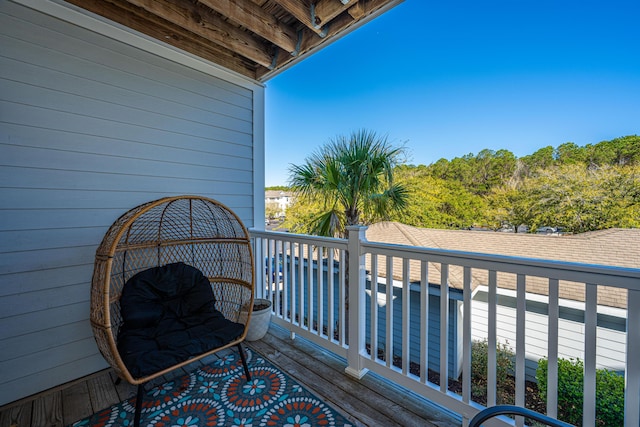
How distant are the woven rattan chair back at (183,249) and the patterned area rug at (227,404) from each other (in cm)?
34

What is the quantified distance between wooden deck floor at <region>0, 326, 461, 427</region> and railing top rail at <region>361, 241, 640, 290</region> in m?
0.98

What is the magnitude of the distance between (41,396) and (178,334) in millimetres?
1085

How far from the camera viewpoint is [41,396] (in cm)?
189

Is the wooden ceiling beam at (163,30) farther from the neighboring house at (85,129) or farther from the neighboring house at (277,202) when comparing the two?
the neighboring house at (277,202)

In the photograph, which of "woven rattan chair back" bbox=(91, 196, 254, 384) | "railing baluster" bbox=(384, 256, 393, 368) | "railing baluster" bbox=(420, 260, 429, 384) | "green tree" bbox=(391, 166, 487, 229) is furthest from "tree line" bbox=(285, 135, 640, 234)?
"railing baluster" bbox=(420, 260, 429, 384)

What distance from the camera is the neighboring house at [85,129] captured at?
1852mm

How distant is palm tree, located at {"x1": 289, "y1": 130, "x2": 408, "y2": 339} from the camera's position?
3.58 metres

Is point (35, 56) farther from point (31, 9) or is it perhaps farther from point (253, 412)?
point (253, 412)

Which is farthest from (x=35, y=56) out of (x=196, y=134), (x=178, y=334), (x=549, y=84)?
(x=549, y=84)

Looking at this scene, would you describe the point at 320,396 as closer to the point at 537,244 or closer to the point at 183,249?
the point at 183,249

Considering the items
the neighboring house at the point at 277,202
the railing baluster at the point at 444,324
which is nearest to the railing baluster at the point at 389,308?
the railing baluster at the point at 444,324

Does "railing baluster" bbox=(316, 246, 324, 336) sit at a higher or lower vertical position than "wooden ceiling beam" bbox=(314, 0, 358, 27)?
lower

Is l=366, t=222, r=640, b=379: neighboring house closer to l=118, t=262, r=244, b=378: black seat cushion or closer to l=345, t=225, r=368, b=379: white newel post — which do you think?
l=345, t=225, r=368, b=379: white newel post

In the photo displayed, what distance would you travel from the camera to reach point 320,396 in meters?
1.82
